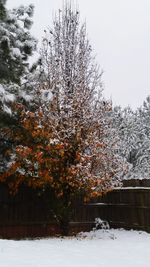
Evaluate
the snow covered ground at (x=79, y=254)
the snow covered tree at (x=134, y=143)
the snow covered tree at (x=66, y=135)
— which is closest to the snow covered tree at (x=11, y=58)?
the snow covered tree at (x=66, y=135)

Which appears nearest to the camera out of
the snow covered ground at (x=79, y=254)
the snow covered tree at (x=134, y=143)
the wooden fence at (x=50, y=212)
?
the snow covered ground at (x=79, y=254)

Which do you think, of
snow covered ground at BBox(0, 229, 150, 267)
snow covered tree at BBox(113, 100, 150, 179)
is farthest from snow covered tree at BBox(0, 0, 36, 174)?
snow covered tree at BBox(113, 100, 150, 179)

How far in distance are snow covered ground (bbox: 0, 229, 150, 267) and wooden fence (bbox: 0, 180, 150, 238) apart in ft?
8.32

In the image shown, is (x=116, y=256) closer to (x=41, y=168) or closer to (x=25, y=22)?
(x=41, y=168)

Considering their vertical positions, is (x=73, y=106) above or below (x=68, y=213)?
above

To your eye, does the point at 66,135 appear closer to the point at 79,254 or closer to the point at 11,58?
the point at 11,58

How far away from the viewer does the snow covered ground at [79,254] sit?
28.4 feet

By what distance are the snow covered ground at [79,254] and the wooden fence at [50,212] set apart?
2.54m

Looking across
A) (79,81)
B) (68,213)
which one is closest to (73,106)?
(79,81)

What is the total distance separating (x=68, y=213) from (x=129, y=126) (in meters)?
33.3

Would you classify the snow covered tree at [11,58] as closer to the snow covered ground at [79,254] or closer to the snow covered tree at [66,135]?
the snow covered tree at [66,135]

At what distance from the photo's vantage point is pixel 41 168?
14.7 metres

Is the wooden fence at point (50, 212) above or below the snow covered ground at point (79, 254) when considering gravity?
above

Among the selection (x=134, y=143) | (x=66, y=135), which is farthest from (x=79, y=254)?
(x=134, y=143)
